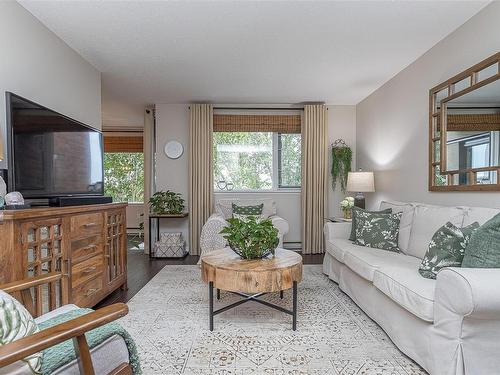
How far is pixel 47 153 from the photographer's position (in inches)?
92.4

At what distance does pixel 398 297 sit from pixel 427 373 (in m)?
→ 0.42

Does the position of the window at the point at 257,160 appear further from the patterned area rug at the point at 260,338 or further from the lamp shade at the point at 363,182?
the patterned area rug at the point at 260,338

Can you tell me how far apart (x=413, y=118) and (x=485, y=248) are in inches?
84.9

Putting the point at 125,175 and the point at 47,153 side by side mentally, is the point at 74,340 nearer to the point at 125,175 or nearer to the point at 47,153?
the point at 47,153

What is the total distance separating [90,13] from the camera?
95.0 inches

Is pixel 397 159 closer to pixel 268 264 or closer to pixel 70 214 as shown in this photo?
pixel 268 264

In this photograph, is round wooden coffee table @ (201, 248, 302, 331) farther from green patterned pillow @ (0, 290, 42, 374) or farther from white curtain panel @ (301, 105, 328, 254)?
white curtain panel @ (301, 105, 328, 254)

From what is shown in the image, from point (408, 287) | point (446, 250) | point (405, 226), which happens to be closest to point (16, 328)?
point (408, 287)

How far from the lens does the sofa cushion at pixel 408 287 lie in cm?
168

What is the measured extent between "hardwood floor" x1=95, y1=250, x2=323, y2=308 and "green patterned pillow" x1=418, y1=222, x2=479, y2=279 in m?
2.52

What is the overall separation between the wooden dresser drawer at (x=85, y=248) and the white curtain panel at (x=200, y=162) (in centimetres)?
228

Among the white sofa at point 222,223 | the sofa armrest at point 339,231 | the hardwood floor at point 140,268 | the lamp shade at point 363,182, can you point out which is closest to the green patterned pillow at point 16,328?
the hardwood floor at point 140,268

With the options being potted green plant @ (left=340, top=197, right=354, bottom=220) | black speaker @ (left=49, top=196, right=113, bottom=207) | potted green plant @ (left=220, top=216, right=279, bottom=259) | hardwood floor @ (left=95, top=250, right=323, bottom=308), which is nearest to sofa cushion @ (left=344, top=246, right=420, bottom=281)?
potted green plant @ (left=220, top=216, right=279, bottom=259)

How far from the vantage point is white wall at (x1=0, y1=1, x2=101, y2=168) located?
224cm
